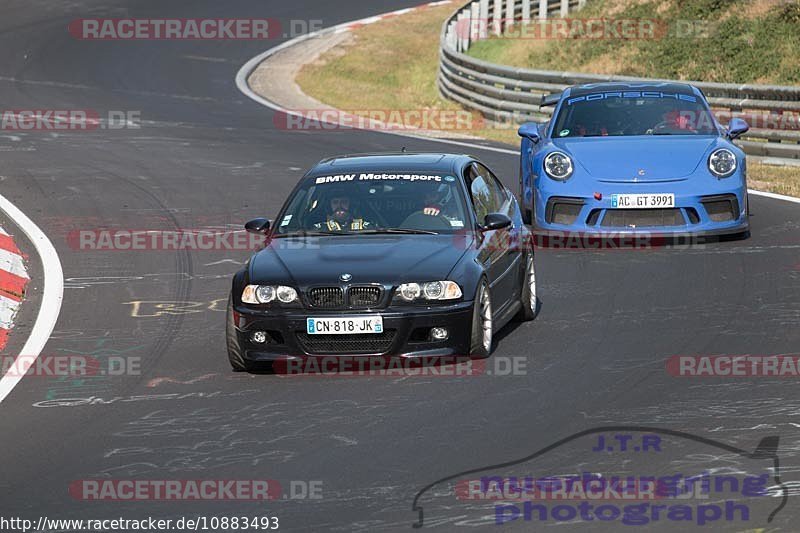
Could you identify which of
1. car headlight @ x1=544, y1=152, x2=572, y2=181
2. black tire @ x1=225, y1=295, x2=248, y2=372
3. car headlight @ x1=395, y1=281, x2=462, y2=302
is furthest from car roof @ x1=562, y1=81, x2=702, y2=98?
black tire @ x1=225, y1=295, x2=248, y2=372

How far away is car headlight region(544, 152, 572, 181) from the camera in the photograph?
48.5 feet

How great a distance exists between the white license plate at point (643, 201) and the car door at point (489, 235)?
2.59m

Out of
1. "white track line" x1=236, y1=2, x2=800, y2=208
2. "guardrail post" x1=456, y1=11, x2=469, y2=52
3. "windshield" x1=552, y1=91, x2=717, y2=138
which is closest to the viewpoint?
"windshield" x1=552, y1=91, x2=717, y2=138

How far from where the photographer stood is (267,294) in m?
9.95

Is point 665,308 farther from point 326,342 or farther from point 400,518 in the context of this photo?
point 400,518

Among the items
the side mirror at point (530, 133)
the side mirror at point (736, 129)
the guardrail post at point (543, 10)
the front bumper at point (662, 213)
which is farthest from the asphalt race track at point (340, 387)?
the guardrail post at point (543, 10)

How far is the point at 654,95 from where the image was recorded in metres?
15.9

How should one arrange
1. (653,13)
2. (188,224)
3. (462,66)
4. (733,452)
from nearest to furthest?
1. (733,452)
2. (188,224)
3. (462,66)
4. (653,13)

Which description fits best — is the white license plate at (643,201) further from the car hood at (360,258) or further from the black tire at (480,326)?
the black tire at (480,326)

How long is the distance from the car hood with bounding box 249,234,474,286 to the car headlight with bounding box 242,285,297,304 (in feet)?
0.16

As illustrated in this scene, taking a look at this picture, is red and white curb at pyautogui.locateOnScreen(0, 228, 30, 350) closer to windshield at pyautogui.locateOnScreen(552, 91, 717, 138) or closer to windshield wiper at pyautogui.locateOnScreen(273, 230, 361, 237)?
windshield wiper at pyautogui.locateOnScreen(273, 230, 361, 237)

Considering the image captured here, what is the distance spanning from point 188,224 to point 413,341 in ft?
23.4

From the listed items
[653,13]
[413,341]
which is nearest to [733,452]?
[413,341]

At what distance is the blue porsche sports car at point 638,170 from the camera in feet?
47.1
